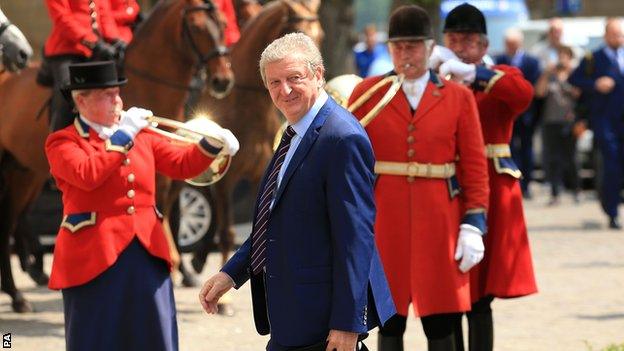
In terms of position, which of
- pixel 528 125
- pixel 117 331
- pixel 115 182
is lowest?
pixel 528 125

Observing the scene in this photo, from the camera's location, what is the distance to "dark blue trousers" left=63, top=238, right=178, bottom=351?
7.25 metres

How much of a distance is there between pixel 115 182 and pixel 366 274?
7.26 ft

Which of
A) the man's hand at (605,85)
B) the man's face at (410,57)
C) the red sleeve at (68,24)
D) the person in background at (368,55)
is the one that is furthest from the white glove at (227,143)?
the person in background at (368,55)

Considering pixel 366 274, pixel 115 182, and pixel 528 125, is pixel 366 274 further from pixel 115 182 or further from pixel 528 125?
pixel 528 125

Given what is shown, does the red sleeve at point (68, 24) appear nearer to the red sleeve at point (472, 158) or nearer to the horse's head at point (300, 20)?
the horse's head at point (300, 20)

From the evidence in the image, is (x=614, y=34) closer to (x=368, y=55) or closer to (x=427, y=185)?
(x=368, y=55)

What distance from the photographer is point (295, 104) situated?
570 cm

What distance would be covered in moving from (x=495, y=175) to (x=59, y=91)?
3787 millimetres

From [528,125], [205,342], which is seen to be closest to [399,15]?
[205,342]

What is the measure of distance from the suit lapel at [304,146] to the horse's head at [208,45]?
587 cm

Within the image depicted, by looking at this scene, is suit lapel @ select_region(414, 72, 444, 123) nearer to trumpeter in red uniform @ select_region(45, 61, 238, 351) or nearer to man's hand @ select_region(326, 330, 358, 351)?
trumpeter in red uniform @ select_region(45, 61, 238, 351)

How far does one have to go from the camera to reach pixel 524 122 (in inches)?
883

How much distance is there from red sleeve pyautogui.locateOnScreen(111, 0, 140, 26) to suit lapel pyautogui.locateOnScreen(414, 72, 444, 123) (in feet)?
14.0

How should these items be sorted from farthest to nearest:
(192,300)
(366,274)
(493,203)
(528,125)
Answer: (528,125) → (192,300) → (493,203) → (366,274)
